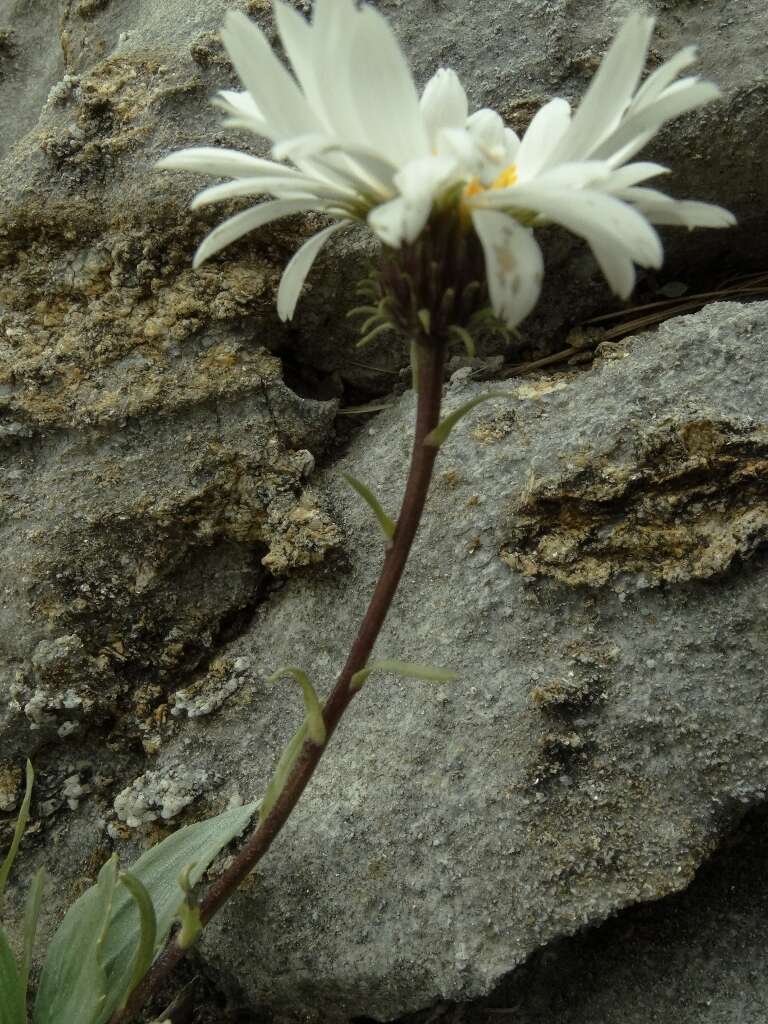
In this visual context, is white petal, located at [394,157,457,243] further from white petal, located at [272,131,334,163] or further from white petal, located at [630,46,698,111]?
white petal, located at [630,46,698,111]

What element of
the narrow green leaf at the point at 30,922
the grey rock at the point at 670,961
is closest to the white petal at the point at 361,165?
the narrow green leaf at the point at 30,922

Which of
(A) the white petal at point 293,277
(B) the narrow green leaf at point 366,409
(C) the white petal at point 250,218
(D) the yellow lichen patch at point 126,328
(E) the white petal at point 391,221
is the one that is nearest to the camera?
(E) the white petal at point 391,221

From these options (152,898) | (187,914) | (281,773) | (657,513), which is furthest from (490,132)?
(152,898)

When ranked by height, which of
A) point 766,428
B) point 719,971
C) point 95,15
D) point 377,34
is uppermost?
point 95,15

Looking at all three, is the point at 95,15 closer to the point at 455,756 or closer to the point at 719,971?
the point at 455,756

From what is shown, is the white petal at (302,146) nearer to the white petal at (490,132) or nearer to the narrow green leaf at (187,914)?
the white petal at (490,132)

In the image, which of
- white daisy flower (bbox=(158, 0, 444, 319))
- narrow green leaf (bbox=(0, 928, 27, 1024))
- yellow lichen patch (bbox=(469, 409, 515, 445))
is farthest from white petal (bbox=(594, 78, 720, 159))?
narrow green leaf (bbox=(0, 928, 27, 1024))

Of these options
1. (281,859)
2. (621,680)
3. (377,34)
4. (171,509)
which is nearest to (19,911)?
(281,859)
